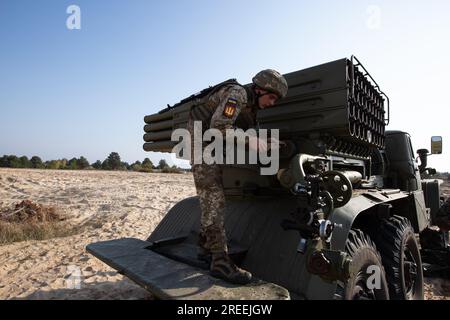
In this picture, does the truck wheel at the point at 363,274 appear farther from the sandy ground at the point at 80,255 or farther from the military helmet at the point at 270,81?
the sandy ground at the point at 80,255

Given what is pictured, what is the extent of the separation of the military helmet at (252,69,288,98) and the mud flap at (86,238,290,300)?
61.1 inches

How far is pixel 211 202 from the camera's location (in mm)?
2725

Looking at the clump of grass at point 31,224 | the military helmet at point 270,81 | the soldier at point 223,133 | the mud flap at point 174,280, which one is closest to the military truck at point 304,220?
the mud flap at point 174,280

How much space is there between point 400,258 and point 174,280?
2364 millimetres

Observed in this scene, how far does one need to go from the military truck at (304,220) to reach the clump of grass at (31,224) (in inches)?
145

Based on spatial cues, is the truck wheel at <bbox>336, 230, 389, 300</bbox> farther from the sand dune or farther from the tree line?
the tree line

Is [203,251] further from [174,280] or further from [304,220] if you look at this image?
[304,220]

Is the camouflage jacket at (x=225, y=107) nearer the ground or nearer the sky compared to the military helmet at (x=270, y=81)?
nearer the ground

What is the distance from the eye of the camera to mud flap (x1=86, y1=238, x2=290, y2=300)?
6.88ft

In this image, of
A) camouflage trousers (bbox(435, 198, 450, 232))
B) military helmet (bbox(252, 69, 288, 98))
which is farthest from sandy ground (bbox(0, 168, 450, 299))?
military helmet (bbox(252, 69, 288, 98))

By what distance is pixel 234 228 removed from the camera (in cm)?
327

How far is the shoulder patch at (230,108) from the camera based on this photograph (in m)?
2.58

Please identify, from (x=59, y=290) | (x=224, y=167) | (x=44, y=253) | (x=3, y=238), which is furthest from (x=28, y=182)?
(x=224, y=167)

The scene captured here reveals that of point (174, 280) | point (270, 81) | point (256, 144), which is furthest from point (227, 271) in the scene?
point (270, 81)
